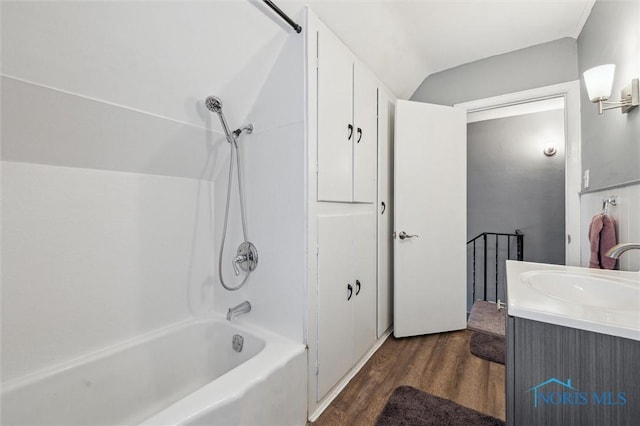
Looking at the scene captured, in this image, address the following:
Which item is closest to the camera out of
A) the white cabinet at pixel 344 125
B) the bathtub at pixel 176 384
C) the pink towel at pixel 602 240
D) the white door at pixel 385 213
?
the bathtub at pixel 176 384

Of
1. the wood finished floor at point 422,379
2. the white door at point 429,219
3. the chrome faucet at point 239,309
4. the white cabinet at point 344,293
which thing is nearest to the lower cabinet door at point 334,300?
the white cabinet at point 344,293

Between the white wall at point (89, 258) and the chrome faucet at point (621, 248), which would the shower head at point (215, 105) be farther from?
the chrome faucet at point (621, 248)

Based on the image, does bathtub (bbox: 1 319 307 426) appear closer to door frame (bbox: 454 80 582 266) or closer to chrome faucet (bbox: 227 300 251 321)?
chrome faucet (bbox: 227 300 251 321)

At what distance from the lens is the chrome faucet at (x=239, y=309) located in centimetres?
156

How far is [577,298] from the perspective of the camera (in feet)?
3.59

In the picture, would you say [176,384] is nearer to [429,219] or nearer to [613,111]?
[429,219]

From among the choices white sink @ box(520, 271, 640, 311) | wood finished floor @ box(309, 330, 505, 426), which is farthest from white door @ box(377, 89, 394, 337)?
white sink @ box(520, 271, 640, 311)

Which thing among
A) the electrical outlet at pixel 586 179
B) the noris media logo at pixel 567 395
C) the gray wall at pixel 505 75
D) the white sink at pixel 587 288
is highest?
the gray wall at pixel 505 75

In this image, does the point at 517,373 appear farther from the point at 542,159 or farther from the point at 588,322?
the point at 542,159

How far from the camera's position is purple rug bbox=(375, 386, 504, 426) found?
135 cm

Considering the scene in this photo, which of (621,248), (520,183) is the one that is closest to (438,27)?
(621,248)

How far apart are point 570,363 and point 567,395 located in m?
0.08

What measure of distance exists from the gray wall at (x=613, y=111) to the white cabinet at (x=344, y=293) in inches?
53.5

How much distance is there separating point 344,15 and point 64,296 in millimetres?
2051
